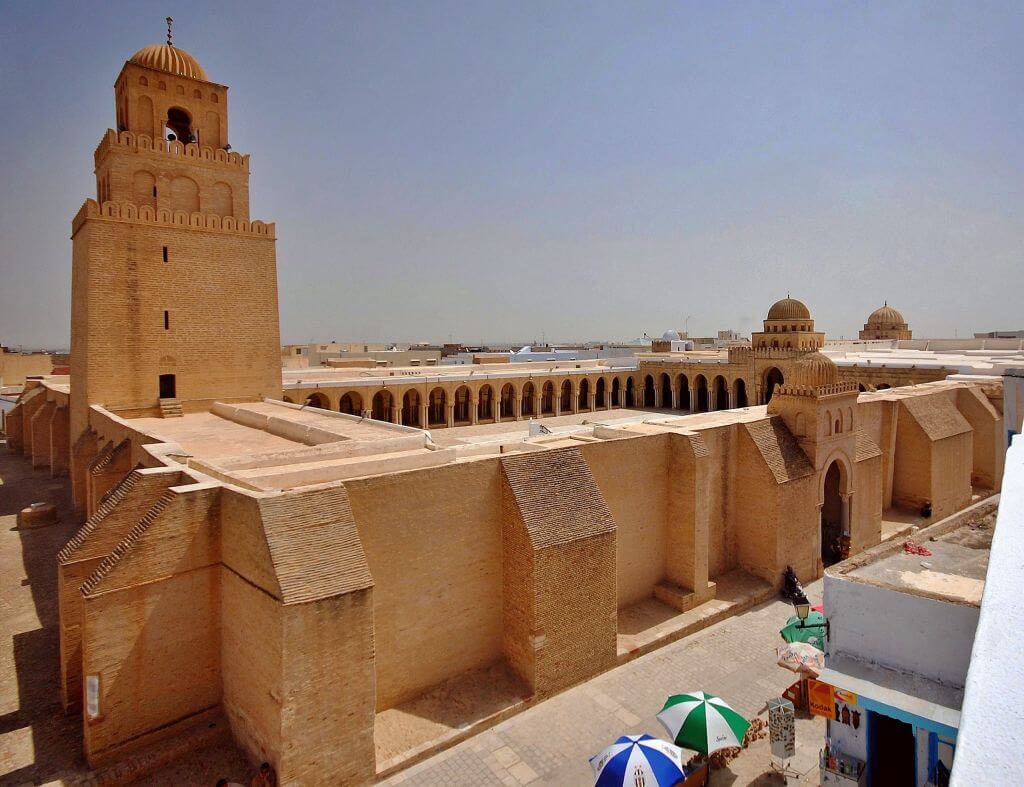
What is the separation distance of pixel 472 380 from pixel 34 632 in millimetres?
21150

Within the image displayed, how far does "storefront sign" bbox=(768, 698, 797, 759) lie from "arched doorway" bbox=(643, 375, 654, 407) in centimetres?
3123

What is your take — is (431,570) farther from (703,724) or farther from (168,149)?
(168,149)

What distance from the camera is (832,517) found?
15938mm

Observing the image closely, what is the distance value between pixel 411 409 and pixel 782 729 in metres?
23.7

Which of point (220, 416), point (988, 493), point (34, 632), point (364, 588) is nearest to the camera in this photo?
point (364, 588)

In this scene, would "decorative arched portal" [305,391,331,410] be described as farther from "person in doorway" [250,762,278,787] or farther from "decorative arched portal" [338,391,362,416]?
"person in doorway" [250,762,278,787]

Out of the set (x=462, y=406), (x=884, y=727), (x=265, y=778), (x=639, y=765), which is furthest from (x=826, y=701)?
(x=462, y=406)

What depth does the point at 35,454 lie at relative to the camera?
21828 millimetres

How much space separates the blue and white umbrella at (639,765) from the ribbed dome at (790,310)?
28631 millimetres

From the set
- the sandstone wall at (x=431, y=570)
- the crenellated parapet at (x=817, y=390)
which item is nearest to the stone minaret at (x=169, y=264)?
the sandstone wall at (x=431, y=570)

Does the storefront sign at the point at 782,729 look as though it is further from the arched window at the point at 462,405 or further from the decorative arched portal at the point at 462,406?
the arched window at the point at 462,405

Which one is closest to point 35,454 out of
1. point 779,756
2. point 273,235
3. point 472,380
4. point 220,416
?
point 220,416

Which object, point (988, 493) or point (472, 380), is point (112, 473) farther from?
point (988, 493)

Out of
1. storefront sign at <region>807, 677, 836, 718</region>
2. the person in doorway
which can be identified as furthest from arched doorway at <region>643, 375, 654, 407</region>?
the person in doorway
